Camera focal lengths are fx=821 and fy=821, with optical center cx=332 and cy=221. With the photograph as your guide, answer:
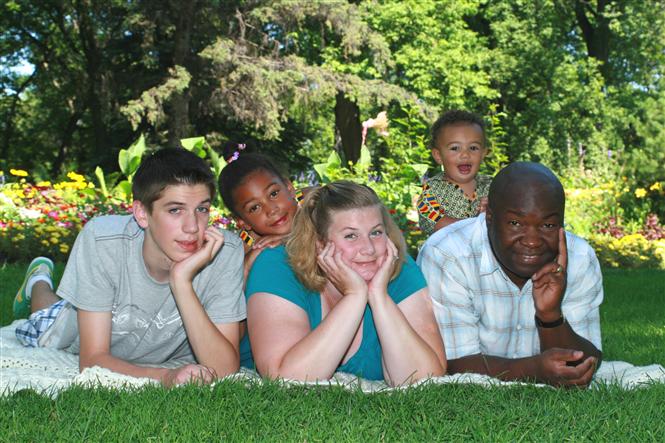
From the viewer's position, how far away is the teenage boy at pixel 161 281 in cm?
392

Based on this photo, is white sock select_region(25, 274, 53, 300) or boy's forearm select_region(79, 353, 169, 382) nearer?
boy's forearm select_region(79, 353, 169, 382)

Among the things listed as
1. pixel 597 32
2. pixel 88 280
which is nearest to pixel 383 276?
pixel 88 280

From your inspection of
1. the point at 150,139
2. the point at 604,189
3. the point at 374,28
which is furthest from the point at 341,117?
the point at 604,189

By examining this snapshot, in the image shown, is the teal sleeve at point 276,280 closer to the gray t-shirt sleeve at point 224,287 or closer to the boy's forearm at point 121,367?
the gray t-shirt sleeve at point 224,287

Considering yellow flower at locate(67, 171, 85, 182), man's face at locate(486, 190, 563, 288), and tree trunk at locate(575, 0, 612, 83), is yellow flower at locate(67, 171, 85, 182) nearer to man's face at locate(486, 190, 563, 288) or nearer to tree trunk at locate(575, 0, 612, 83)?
man's face at locate(486, 190, 563, 288)

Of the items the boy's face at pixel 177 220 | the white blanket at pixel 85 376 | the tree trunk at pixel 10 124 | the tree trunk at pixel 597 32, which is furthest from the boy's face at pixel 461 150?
the tree trunk at pixel 10 124

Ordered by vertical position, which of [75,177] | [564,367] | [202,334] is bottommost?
[564,367]

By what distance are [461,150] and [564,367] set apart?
294 centimetres

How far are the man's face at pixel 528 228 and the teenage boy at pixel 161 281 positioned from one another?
4.44ft

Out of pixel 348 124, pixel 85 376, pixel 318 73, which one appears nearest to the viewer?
pixel 85 376

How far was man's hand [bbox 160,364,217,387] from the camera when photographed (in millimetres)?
3707

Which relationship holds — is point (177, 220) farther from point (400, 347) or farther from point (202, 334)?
point (400, 347)

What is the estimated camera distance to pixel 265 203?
16.3ft

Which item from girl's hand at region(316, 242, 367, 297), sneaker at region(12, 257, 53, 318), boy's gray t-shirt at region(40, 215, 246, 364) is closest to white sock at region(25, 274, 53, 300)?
sneaker at region(12, 257, 53, 318)
